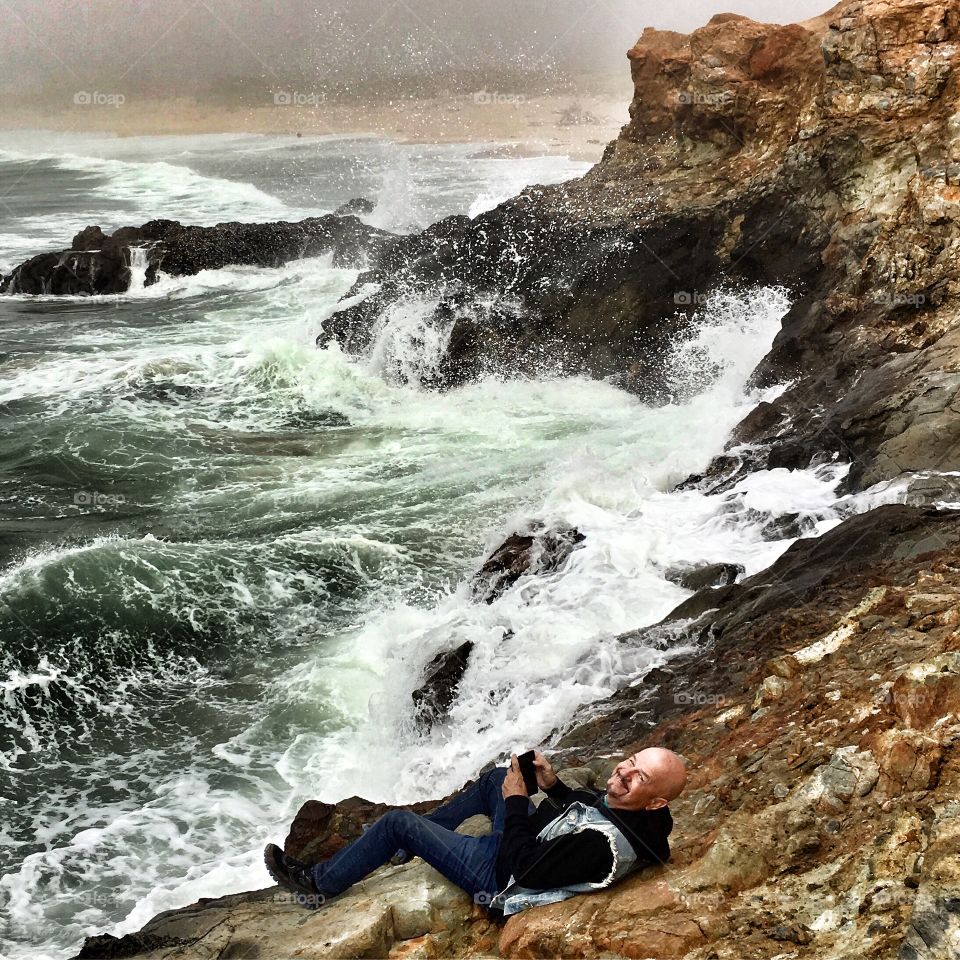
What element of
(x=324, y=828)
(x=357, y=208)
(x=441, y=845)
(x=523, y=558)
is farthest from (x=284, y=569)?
(x=357, y=208)

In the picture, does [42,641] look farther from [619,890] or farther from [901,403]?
[901,403]

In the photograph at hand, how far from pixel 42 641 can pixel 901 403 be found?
7.79 meters

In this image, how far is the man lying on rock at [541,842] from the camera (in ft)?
11.5

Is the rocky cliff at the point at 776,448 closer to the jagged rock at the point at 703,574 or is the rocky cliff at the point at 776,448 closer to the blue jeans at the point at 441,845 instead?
the blue jeans at the point at 441,845

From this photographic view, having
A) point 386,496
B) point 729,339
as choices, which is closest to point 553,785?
point 386,496

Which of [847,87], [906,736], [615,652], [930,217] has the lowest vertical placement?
[615,652]

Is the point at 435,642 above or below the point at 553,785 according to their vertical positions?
below

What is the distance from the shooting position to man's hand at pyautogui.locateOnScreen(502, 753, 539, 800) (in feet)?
12.9

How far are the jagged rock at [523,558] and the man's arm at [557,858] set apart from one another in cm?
463

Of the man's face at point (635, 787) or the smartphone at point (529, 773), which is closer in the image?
the man's face at point (635, 787)

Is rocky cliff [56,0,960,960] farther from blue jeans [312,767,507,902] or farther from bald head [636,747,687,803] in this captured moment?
bald head [636,747,687,803]

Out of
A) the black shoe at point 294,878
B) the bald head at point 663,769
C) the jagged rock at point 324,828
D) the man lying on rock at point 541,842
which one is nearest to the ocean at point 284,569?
the jagged rock at point 324,828

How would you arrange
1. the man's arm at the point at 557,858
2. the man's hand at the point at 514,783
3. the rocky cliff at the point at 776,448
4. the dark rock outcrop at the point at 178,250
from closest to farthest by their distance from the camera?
the rocky cliff at the point at 776,448 < the man's arm at the point at 557,858 < the man's hand at the point at 514,783 < the dark rock outcrop at the point at 178,250

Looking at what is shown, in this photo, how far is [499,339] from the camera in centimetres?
1480
